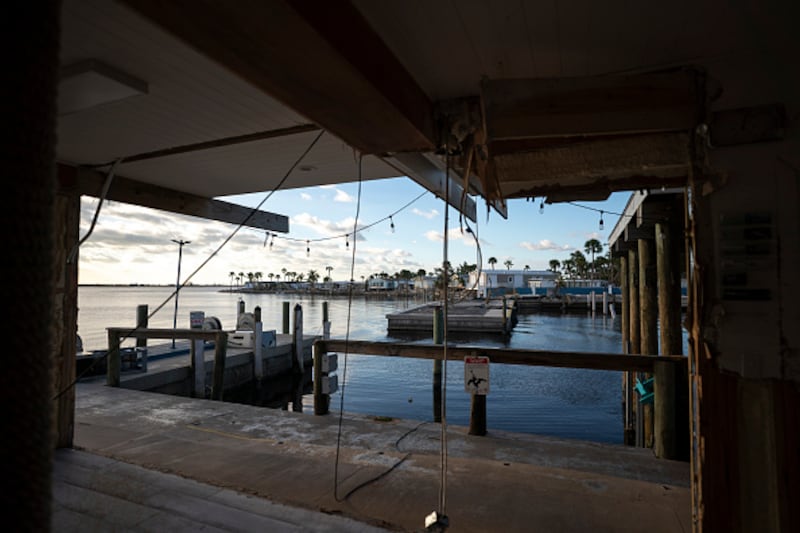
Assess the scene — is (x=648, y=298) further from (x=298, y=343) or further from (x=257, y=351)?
(x=298, y=343)

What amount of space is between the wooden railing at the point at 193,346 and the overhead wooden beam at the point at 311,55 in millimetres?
6062

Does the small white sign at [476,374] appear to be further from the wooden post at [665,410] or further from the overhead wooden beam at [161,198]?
the overhead wooden beam at [161,198]

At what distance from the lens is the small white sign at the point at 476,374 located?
14.5 ft

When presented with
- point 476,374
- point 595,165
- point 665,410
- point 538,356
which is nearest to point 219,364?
point 476,374

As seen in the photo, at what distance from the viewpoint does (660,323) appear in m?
6.21

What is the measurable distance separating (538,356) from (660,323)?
2755 mm

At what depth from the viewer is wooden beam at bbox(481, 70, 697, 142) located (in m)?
2.21

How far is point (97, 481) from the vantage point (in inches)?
136

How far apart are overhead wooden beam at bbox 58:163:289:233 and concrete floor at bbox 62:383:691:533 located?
203 cm

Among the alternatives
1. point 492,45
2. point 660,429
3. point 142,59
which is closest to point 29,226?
point 492,45

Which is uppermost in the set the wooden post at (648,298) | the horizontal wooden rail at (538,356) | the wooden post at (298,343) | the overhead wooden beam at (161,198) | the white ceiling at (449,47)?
the white ceiling at (449,47)

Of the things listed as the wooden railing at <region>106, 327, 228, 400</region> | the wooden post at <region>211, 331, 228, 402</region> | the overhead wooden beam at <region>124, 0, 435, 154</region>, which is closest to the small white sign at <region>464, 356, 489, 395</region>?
the overhead wooden beam at <region>124, 0, 435, 154</region>

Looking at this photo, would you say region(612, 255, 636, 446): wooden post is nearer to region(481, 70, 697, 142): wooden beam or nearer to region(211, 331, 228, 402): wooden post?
region(481, 70, 697, 142): wooden beam

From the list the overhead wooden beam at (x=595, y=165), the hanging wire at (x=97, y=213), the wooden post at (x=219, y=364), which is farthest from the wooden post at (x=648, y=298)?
the wooden post at (x=219, y=364)
